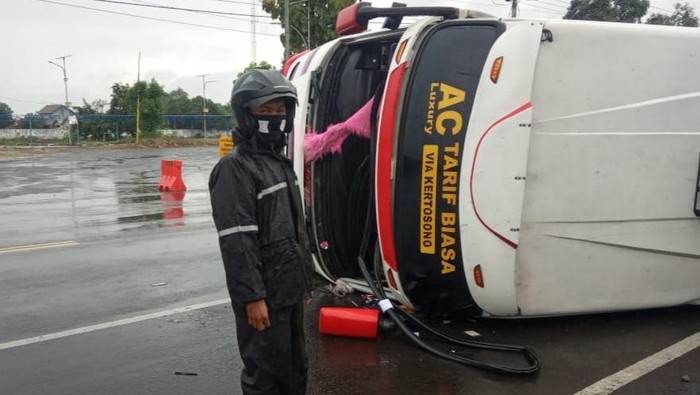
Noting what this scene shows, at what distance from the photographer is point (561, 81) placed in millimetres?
3820

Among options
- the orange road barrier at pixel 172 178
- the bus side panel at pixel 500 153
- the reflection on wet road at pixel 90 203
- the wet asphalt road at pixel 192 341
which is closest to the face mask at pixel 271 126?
the bus side panel at pixel 500 153

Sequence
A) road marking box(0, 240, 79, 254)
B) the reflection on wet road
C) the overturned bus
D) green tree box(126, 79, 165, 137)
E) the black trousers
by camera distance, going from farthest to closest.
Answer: green tree box(126, 79, 165, 137)
the reflection on wet road
road marking box(0, 240, 79, 254)
the overturned bus
the black trousers

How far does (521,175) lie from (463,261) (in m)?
0.69

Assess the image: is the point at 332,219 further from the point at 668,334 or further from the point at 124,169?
the point at 124,169

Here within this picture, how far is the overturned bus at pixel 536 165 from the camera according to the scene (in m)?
3.75

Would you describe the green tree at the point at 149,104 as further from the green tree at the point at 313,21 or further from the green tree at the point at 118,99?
the green tree at the point at 313,21

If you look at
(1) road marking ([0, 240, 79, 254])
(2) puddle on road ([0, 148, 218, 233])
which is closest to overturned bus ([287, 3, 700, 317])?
(1) road marking ([0, 240, 79, 254])

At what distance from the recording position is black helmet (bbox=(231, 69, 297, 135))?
2.58 metres

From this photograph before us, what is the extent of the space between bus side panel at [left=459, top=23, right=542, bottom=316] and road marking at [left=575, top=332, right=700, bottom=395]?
0.86 metres

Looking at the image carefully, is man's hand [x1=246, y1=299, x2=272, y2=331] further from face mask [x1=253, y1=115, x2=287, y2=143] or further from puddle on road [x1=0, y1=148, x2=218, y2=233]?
puddle on road [x1=0, y1=148, x2=218, y2=233]

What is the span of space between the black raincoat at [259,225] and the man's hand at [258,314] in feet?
0.12

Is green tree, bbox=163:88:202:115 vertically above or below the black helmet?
above

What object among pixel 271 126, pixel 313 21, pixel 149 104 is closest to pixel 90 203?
pixel 271 126

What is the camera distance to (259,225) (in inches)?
104
